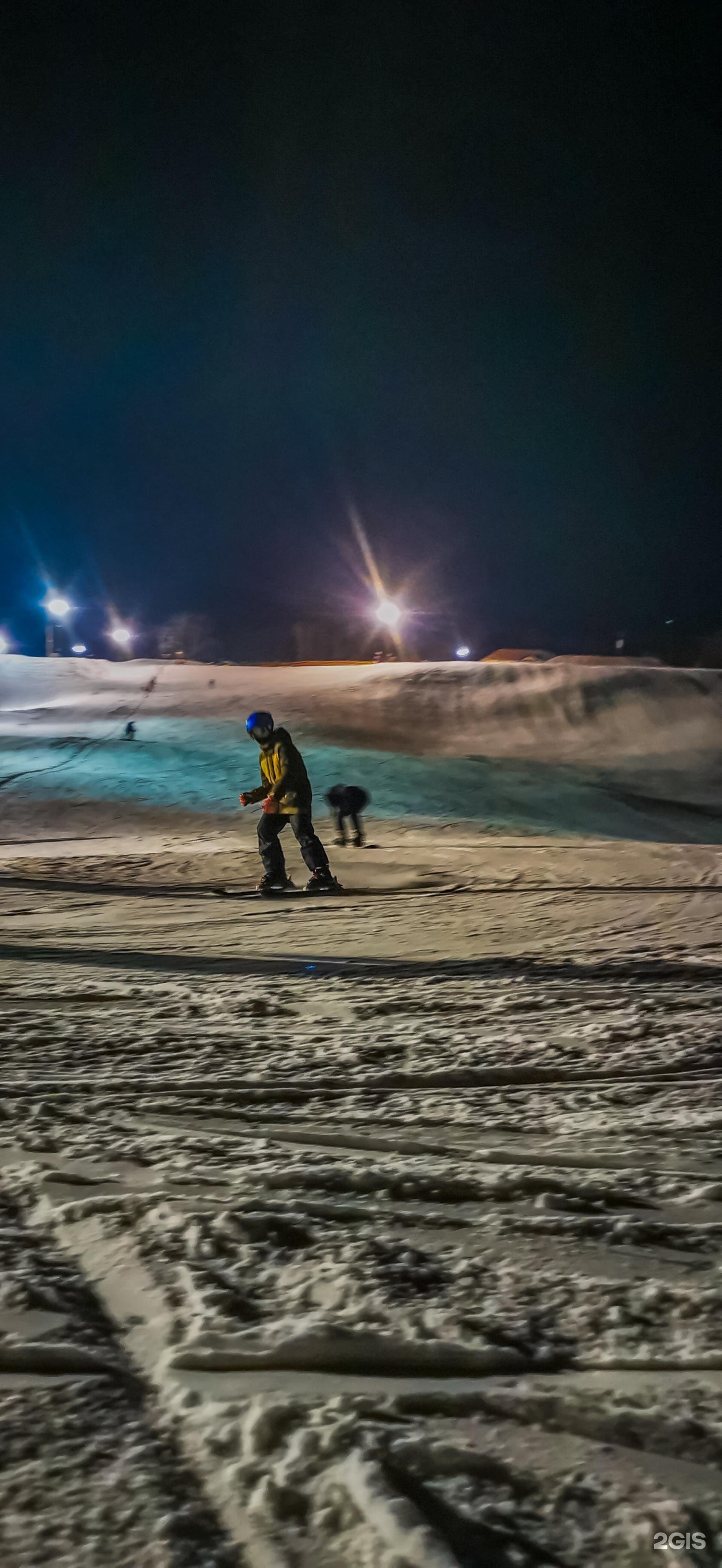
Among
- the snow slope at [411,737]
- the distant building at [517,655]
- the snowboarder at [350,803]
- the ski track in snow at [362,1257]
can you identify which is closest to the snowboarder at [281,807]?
the ski track in snow at [362,1257]

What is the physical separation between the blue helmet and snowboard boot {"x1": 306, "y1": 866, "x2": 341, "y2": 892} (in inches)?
→ 49.2

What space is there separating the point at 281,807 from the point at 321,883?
773 millimetres

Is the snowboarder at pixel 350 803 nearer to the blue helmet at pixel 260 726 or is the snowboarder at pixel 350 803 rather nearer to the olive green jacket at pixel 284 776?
the olive green jacket at pixel 284 776

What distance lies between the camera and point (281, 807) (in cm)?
902

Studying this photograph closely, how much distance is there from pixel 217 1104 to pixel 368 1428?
1691 mm

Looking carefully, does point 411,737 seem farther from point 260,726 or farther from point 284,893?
point 284,893

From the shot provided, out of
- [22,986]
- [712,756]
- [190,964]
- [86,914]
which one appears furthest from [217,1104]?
[712,756]

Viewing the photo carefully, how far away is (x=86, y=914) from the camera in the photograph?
7.75 meters

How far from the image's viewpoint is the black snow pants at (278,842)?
9031mm

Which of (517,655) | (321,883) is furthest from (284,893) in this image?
(517,655)

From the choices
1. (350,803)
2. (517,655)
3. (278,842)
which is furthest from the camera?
(517,655)

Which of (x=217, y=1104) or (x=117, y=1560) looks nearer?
(x=117, y=1560)

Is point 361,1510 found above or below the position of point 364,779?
below

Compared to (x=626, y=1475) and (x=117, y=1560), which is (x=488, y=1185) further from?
(x=117, y=1560)
